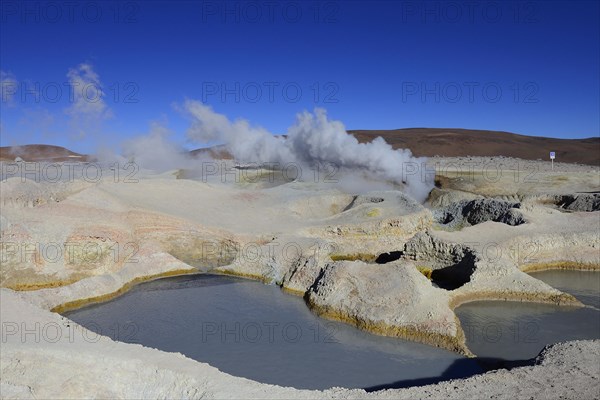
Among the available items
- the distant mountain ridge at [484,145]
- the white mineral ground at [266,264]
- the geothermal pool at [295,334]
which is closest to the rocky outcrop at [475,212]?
the white mineral ground at [266,264]

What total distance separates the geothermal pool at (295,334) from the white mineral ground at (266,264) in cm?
58

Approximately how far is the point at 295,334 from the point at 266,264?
16.1 ft

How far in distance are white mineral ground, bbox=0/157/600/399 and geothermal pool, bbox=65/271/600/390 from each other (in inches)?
22.9

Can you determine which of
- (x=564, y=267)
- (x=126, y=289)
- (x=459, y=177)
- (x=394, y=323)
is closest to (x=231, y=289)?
(x=126, y=289)

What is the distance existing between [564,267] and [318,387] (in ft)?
42.9

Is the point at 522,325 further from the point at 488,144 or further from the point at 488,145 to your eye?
the point at 488,144

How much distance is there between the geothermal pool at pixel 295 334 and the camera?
388 inches

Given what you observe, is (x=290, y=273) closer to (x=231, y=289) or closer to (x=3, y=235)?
(x=231, y=289)

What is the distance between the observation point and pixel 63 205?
16.6 m

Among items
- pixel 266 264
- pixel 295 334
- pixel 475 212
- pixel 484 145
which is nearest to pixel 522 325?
pixel 295 334

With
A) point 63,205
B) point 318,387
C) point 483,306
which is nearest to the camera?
point 318,387

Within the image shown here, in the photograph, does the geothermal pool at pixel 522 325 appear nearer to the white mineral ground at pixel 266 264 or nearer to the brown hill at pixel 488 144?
the white mineral ground at pixel 266 264

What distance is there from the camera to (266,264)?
16.4 meters

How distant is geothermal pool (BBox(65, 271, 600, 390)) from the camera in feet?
32.4
